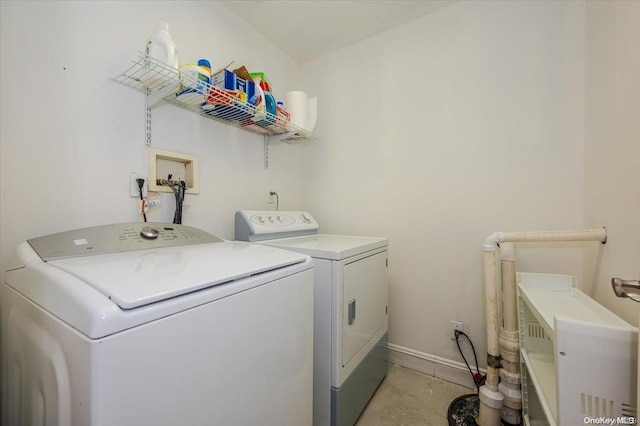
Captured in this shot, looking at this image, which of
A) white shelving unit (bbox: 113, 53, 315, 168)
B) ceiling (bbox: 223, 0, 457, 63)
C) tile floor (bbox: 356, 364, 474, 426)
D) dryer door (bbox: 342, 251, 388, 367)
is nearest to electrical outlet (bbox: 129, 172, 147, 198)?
white shelving unit (bbox: 113, 53, 315, 168)

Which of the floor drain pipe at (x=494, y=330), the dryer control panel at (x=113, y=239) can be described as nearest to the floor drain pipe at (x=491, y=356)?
the floor drain pipe at (x=494, y=330)

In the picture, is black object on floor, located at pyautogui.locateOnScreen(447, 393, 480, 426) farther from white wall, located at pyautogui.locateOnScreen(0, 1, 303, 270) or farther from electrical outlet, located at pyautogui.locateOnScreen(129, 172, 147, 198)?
electrical outlet, located at pyautogui.locateOnScreen(129, 172, 147, 198)

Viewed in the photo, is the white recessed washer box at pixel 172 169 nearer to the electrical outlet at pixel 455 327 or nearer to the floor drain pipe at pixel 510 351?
the floor drain pipe at pixel 510 351

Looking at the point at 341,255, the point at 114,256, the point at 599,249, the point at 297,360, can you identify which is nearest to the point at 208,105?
the point at 114,256

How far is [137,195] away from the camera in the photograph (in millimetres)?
1295

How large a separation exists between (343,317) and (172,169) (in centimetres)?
122

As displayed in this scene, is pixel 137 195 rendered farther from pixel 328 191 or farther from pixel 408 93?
pixel 408 93

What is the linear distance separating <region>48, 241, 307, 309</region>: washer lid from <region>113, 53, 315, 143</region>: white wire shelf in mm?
778

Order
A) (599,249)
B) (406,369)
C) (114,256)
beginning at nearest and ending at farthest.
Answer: (114,256) < (599,249) < (406,369)

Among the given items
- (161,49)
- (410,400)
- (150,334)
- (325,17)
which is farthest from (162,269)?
(325,17)

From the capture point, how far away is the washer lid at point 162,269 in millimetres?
571

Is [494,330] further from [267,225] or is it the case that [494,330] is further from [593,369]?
[267,225]

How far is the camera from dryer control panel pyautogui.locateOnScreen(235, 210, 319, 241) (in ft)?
5.08

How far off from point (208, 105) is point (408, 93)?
1396 mm
